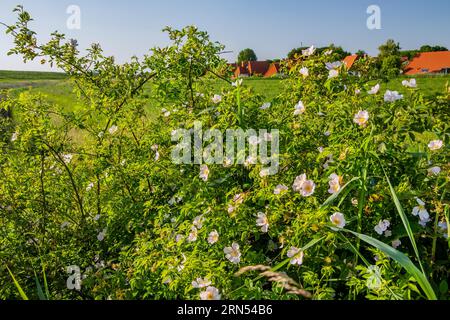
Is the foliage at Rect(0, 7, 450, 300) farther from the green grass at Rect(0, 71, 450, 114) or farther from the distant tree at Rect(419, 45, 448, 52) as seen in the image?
the distant tree at Rect(419, 45, 448, 52)

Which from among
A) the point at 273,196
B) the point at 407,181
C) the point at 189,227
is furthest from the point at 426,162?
the point at 189,227

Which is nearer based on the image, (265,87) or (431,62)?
(265,87)

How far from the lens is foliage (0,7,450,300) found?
1749mm

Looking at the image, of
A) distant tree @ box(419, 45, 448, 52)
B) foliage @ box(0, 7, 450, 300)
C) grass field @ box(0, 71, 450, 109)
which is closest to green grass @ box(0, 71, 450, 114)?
grass field @ box(0, 71, 450, 109)

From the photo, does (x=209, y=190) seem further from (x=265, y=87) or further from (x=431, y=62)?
(x=431, y=62)

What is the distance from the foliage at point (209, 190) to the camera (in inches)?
68.9

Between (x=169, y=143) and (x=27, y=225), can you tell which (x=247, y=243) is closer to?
(x=169, y=143)

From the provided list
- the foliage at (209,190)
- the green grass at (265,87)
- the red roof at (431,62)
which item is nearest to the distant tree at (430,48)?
the red roof at (431,62)
